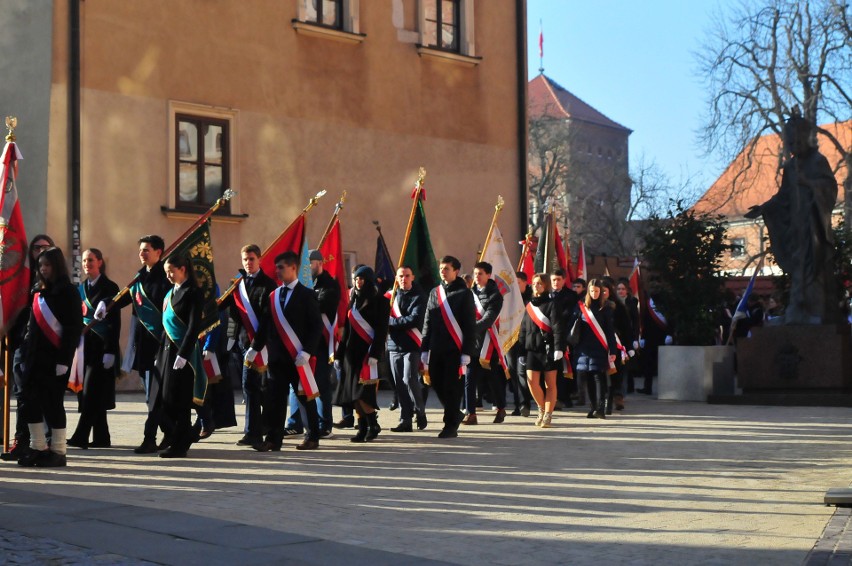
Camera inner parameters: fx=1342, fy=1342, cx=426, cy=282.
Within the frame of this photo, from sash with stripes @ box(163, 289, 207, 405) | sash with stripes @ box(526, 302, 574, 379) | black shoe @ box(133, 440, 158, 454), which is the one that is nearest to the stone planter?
sash with stripes @ box(526, 302, 574, 379)

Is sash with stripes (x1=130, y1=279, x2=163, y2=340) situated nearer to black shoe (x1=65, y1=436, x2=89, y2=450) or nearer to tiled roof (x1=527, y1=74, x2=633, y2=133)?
black shoe (x1=65, y1=436, x2=89, y2=450)

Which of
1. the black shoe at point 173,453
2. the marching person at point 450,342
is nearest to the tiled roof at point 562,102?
the marching person at point 450,342

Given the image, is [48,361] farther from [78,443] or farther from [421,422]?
[421,422]

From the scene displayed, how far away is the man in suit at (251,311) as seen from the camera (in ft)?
43.2

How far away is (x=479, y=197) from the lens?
101 ft

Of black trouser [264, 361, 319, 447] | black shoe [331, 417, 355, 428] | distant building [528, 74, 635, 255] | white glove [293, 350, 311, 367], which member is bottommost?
black shoe [331, 417, 355, 428]

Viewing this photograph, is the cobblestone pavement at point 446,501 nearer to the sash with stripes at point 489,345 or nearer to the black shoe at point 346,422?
the black shoe at point 346,422

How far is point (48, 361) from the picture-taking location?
11156mm

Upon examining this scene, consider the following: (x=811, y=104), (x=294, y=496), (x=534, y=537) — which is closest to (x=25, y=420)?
(x=294, y=496)

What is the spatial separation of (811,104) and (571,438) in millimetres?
28865

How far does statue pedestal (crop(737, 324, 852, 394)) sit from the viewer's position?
19766 millimetres

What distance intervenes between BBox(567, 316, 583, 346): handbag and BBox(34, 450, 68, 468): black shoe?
7.43 metres

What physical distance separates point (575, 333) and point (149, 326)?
20.9 feet

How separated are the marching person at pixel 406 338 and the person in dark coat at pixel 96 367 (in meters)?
3.32
